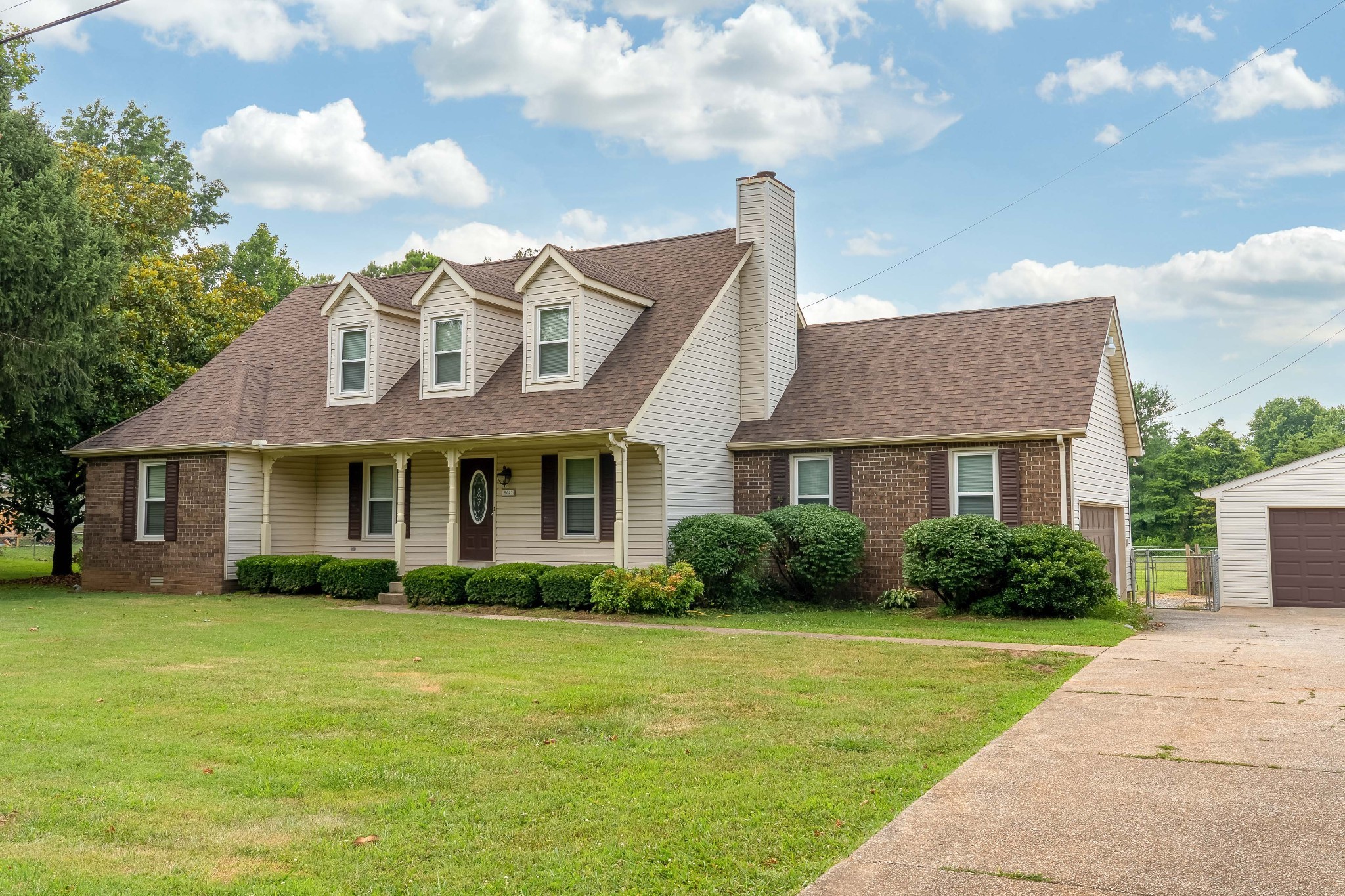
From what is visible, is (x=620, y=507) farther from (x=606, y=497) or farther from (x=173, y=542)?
(x=173, y=542)

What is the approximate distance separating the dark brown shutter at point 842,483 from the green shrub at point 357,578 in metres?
8.26

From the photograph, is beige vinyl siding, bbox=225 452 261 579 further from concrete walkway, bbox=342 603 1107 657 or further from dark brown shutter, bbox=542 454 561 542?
dark brown shutter, bbox=542 454 561 542

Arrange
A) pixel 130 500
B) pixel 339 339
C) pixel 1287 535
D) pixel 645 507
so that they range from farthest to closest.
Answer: pixel 339 339 → pixel 1287 535 → pixel 130 500 → pixel 645 507

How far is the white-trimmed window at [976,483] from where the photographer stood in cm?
1778

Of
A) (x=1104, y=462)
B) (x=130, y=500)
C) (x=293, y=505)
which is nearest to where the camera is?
(x=1104, y=462)

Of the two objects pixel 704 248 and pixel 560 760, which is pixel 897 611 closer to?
pixel 704 248

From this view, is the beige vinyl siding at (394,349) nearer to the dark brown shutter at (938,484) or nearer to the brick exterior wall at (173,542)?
the brick exterior wall at (173,542)

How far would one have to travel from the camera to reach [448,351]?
2052 cm

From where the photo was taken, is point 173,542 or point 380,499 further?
point 380,499

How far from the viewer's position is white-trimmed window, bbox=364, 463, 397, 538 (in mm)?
21750

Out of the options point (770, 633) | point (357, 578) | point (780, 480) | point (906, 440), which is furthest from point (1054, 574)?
point (357, 578)

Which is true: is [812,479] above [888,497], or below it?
above

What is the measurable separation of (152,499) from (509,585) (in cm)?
876

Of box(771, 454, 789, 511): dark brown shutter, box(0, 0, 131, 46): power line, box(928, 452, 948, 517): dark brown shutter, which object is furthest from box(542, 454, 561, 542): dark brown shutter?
box(0, 0, 131, 46): power line
